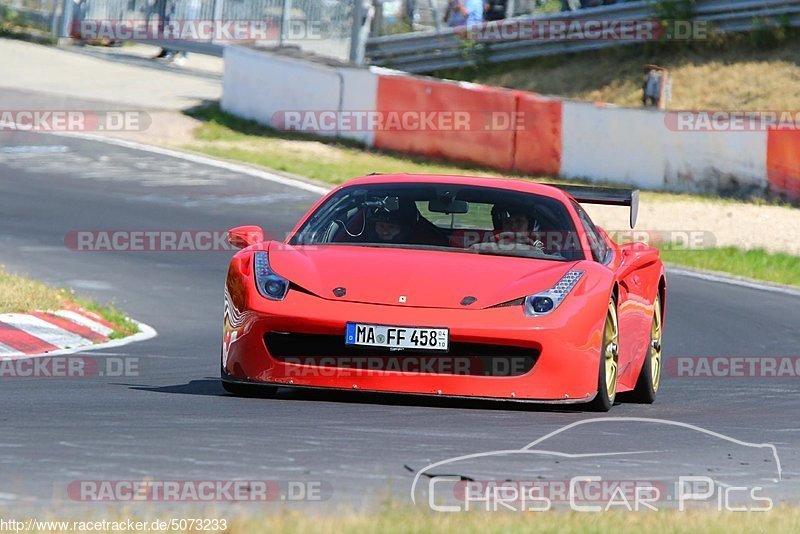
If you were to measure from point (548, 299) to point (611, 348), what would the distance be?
0.62m

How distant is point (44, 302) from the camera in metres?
11.2

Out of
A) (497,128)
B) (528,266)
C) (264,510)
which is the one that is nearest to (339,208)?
(528,266)

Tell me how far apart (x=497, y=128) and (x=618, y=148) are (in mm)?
1940

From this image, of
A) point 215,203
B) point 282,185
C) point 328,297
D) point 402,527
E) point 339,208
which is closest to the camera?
point 402,527

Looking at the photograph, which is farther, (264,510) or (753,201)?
(753,201)

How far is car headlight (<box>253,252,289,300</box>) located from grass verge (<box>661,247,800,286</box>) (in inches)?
387

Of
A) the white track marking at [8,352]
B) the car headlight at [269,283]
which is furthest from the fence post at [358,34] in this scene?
the car headlight at [269,283]

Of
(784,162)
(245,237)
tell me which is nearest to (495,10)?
(784,162)

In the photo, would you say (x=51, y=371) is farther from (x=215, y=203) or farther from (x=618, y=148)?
(x=618, y=148)

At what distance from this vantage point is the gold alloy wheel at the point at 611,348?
7.62 m

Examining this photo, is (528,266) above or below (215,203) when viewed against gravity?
above

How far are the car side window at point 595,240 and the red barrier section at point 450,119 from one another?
13.8 m

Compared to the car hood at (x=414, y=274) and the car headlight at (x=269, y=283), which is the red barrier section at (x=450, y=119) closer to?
the car hood at (x=414, y=274)

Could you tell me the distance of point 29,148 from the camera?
73.6 ft
